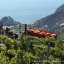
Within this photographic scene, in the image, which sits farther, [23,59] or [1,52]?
[1,52]

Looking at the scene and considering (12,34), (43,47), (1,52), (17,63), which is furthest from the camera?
(12,34)

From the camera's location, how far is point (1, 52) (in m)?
21.0

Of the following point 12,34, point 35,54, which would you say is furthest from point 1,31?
point 35,54

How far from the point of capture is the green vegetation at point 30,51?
19234mm

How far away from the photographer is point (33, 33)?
30062 millimetres

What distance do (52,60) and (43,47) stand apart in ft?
10.1

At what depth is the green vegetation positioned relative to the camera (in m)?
19.2

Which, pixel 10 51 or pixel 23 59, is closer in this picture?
pixel 23 59

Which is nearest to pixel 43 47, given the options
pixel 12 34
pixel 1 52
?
pixel 1 52

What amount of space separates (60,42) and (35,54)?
2610 millimetres

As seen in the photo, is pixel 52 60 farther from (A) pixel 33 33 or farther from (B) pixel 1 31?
(B) pixel 1 31

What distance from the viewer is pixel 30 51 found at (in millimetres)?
22656

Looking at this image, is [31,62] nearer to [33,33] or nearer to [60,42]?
[60,42]

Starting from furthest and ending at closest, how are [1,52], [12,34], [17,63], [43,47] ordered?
[12,34]
[43,47]
[1,52]
[17,63]
